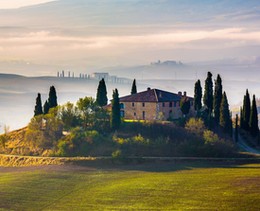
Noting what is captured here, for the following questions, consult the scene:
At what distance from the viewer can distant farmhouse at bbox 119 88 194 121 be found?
112m

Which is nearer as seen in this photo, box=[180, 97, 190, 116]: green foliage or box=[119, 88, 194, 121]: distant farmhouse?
box=[119, 88, 194, 121]: distant farmhouse

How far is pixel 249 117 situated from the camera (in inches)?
4550

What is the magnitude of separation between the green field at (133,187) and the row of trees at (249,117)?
2375 cm

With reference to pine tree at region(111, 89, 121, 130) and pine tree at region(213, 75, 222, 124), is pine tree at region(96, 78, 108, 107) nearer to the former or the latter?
pine tree at region(111, 89, 121, 130)

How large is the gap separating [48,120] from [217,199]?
45.2m

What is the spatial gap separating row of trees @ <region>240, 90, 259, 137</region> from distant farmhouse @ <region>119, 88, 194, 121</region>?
9566 mm

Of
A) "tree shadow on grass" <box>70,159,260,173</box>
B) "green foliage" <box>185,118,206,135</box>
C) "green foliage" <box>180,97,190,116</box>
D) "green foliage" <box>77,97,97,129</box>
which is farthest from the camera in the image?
"green foliage" <box>180,97,190,116</box>

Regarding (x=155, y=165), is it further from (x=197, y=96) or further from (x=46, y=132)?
(x=197, y=96)

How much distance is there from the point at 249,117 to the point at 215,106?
7.45 meters

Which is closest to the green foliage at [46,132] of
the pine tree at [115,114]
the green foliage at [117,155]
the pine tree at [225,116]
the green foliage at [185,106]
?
the pine tree at [115,114]

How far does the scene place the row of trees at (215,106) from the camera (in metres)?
109

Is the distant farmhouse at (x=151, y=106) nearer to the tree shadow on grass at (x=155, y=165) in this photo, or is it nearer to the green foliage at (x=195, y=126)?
the green foliage at (x=195, y=126)

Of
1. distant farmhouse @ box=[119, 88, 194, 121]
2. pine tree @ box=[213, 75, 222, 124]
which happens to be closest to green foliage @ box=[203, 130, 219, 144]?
pine tree @ box=[213, 75, 222, 124]

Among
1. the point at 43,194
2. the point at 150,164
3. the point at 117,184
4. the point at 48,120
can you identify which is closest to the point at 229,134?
the point at 150,164
